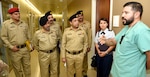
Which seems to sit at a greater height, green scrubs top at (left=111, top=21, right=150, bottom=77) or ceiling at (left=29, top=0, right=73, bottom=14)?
ceiling at (left=29, top=0, right=73, bottom=14)

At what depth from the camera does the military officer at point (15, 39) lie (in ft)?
9.20

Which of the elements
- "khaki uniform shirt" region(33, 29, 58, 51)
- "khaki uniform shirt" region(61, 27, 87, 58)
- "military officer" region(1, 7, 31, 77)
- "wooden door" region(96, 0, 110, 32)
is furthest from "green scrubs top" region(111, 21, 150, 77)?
"wooden door" region(96, 0, 110, 32)

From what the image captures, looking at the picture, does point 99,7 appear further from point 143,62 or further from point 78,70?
point 143,62

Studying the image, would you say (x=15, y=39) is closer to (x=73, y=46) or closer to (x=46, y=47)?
(x=46, y=47)

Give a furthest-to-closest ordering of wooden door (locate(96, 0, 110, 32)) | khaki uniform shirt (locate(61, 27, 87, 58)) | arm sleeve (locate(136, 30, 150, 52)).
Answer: wooden door (locate(96, 0, 110, 32)) → khaki uniform shirt (locate(61, 27, 87, 58)) → arm sleeve (locate(136, 30, 150, 52))

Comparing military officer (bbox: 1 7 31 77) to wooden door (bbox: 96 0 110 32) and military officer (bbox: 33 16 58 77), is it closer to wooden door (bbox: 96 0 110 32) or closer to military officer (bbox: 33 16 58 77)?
military officer (bbox: 33 16 58 77)

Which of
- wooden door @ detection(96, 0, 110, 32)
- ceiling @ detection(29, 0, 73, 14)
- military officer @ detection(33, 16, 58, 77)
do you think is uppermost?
ceiling @ detection(29, 0, 73, 14)

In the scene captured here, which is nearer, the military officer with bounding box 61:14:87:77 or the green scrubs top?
the green scrubs top

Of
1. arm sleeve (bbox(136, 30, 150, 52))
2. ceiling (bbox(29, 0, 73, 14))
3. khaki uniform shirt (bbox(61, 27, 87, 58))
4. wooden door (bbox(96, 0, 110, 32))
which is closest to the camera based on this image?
arm sleeve (bbox(136, 30, 150, 52))

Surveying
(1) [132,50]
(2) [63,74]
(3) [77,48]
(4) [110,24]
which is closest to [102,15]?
(4) [110,24]

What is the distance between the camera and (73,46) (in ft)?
8.88

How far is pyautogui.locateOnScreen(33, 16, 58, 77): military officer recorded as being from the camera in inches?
108

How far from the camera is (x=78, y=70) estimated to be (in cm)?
283

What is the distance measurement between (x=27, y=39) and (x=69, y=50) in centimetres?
96
